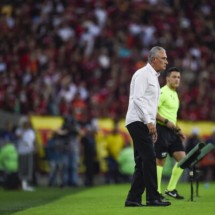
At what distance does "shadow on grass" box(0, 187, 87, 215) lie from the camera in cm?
1695

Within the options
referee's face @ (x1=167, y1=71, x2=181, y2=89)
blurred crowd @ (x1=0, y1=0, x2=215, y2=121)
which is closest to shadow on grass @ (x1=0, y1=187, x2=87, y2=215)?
referee's face @ (x1=167, y1=71, x2=181, y2=89)

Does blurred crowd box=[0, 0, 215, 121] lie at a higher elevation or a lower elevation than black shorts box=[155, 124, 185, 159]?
higher

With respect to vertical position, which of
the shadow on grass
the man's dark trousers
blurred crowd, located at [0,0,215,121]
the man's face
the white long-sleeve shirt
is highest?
blurred crowd, located at [0,0,215,121]

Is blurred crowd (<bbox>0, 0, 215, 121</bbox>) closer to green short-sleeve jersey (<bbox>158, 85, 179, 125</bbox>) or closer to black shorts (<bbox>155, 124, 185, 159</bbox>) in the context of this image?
black shorts (<bbox>155, 124, 185, 159</bbox>)

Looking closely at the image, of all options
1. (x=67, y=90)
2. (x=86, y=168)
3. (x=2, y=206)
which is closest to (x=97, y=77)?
(x=67, y=90)

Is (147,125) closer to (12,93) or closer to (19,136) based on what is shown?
(19,136)

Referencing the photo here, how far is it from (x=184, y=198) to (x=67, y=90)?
1263 centimetres

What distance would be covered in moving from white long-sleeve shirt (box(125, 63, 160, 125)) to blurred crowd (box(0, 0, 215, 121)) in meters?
14.5

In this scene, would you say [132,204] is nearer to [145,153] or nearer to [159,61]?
[145,153]

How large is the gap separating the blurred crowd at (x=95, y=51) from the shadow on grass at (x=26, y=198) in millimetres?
4345

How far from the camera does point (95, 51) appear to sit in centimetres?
3225

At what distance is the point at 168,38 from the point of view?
3359 centimetres

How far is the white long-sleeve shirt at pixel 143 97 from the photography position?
13570 mm

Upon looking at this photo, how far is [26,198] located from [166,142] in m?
4.72
